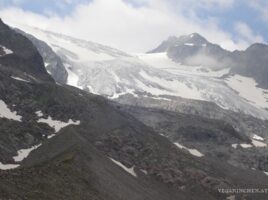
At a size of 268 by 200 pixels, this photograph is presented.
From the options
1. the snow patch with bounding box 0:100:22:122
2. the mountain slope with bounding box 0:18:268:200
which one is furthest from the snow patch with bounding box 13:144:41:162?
the snow patch with bounding box 0:100:22:122

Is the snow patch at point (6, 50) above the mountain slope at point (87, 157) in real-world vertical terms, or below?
above

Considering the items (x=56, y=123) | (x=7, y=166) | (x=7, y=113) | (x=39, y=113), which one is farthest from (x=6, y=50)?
(x=7, y=166)

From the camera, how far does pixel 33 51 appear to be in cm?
15750

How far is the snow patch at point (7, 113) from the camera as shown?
9816 cm

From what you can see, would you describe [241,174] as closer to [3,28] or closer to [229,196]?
[229,196]

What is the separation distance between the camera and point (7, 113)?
99812 mm

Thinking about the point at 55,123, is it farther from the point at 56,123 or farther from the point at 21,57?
the point at 21,57

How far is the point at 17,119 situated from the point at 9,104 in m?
6.57

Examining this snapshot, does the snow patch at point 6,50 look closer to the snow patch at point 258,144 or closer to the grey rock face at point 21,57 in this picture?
the grey rock face at point 21,57

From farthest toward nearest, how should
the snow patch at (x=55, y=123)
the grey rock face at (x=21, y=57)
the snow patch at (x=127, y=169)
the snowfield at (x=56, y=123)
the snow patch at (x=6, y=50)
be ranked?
the snow patch at (x=6, y=50)
the grey rock face at (x=21, y=57)
the snow patch at (x=55, y=123)
the snowfield at (x=56, y=123)
the snow patch at (x=127, y=169)

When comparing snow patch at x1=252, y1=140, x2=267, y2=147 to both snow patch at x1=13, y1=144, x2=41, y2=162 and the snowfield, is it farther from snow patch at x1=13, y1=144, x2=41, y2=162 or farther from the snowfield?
snow patch at x1=13, y1=144, x2=41, y2=162

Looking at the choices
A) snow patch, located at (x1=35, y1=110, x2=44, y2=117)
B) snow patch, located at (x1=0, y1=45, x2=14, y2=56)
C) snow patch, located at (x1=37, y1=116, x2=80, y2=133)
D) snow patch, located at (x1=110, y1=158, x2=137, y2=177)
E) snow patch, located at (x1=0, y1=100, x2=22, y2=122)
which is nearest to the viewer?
snow patch, located at (x1=110, y1=158, x2=137, y2=177)

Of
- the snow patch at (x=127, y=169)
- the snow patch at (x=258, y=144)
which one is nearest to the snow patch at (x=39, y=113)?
the snow patch at (x=127, y=169)

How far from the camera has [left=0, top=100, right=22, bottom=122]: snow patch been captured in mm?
98162
